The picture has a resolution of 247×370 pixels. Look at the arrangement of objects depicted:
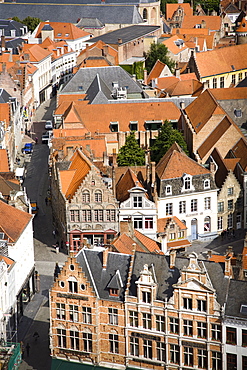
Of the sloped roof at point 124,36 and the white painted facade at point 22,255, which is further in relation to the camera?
the sloped roof at point 124,36

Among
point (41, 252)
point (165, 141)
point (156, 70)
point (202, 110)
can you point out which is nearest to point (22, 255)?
point (41, 252)

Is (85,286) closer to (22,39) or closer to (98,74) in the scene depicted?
(98,74)

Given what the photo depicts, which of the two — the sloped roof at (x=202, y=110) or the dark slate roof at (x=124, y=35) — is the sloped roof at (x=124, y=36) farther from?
the sloped roof at (x=202, y=110)

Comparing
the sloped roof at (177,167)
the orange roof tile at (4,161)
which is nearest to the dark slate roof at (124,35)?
the orange roof tile at (4,161)

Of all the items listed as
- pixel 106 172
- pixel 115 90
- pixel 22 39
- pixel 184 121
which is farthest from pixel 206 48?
pixel 106 172

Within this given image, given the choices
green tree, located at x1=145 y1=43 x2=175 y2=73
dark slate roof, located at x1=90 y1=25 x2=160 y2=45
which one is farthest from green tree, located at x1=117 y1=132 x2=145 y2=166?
dark slate roof, located at x1=90 y1=25 x2=160 y2=45
